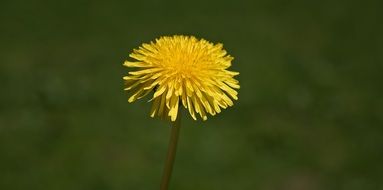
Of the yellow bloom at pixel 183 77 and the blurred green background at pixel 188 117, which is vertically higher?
the blurred green background at pixel 188 117

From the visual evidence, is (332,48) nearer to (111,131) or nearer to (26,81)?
(111,131)

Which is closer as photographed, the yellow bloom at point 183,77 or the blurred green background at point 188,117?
the yellow bloom at point 183,77

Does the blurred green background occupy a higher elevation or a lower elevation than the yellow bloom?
higher

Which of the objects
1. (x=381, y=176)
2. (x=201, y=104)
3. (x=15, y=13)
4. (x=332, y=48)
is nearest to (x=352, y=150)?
(x=381, y=176)

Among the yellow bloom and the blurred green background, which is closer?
the yellow bloom
